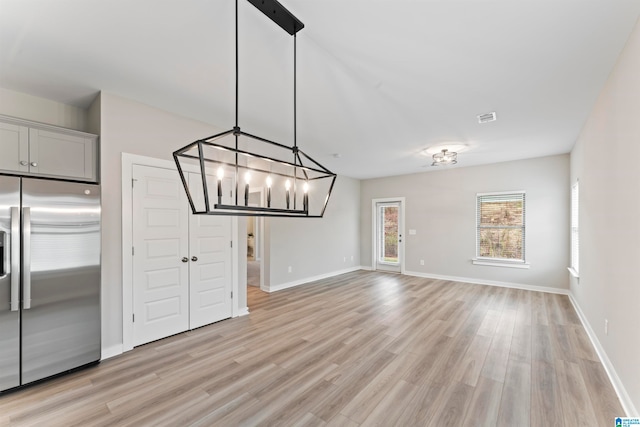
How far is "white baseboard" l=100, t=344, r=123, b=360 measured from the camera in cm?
288

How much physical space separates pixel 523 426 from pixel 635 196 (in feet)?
5.90

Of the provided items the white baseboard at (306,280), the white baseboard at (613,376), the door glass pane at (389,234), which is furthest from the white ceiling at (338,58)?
the door glass pane at (389,234)

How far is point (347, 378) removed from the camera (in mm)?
2512

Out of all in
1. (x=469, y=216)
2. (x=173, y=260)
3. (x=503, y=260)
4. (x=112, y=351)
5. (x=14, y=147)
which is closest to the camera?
(x=14, y=147)

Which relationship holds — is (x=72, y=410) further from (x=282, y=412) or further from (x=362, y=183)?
(x=362, y=183)

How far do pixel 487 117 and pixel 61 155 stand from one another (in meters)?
4.74

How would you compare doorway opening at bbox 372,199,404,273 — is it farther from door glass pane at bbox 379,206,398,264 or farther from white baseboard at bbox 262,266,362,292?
white baseboard at bbox 262,266,362,292

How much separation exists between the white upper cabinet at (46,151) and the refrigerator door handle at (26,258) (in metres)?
0.42

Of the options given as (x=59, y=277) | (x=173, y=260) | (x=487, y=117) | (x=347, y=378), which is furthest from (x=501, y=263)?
(x=59, y=277)

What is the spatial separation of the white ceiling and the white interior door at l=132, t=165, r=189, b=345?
0.67m

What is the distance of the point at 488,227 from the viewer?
20.3 ft

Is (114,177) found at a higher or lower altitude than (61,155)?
lower

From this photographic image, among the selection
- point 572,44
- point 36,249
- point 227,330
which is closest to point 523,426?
point 572,44

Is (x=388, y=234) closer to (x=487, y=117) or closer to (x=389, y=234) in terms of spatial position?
(x=389, y=234)
